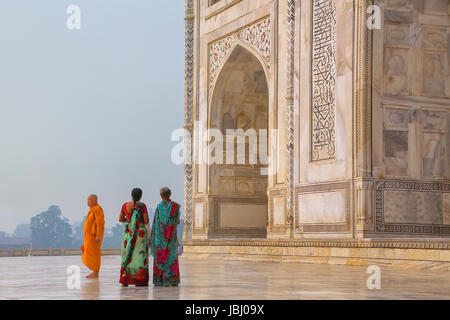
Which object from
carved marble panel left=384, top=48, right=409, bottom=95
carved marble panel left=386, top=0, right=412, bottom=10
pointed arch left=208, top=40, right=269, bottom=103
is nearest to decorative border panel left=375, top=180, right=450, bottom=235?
carved marble panel left=384, top=48, right=409, bottom=95

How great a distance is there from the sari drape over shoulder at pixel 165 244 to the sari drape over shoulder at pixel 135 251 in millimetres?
77

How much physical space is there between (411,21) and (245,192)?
5.72 m

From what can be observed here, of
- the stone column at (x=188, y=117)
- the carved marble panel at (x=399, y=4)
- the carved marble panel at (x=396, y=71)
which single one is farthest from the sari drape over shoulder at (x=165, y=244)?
the stone column at (x=188, y=117)

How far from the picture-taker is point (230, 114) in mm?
15312

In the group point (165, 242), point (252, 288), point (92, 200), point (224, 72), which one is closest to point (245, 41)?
point (224, 72)

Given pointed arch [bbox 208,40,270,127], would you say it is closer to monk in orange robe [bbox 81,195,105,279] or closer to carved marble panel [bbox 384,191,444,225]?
carved marble panel [bbox 384,191,444,225]

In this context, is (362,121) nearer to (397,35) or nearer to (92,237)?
(397,35)

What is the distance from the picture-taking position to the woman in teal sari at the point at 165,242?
20.6ft

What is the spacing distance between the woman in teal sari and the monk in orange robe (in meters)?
1.36

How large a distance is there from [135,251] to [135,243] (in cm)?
6

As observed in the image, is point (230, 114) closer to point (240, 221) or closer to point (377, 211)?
point (240, 221)

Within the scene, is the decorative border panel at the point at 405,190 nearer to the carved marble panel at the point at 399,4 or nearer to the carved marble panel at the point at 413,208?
the carved marble panel at the point at 413,208

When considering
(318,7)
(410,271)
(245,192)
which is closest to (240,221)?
(245,192)

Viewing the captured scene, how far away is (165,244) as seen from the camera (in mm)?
6336
